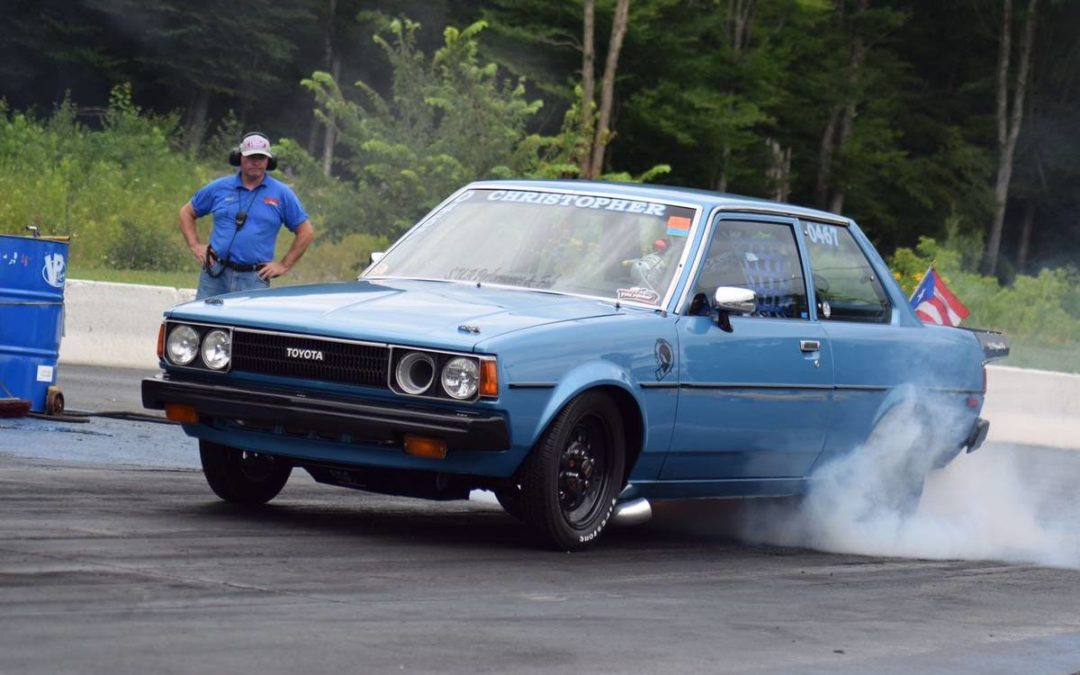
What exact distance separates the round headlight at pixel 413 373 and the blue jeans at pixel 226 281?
3.91 meters

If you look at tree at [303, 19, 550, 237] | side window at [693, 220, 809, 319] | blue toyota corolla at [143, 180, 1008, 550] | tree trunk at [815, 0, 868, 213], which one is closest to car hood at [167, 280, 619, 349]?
blue toyota corolla at [143, 180, 1008, 550]

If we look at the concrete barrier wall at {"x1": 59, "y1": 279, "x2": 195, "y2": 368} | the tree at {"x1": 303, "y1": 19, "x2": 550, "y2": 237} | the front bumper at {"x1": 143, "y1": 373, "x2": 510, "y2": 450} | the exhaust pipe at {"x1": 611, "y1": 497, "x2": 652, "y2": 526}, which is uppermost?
the tree at {"x1": 303, "y1": 19, "x2": 550, "y2": 237}

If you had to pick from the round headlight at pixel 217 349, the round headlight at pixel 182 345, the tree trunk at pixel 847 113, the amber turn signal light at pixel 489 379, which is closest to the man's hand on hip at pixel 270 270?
the round headlight at pixel 182 345

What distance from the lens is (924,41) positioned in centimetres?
6838

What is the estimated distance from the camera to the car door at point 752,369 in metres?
7.79

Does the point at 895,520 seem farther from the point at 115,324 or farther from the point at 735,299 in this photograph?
the point at 115,324

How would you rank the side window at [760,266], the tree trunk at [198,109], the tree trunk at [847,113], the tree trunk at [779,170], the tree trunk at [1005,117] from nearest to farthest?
the side window at [760,266], the tree trunk at [779,170], the tree trunk at [198,109], the tree trunk at [847,113], the tree trunk at [1005,117]

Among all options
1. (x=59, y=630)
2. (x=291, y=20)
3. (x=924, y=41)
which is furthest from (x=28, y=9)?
(x=59, y=630)

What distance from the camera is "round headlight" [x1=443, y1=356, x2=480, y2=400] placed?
6758mm

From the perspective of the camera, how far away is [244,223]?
10.7m

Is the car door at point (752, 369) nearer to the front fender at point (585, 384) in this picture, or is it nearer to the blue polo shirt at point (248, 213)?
the front fender at point (585, 384)

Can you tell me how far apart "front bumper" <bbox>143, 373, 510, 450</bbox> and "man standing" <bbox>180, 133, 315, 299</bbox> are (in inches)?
132

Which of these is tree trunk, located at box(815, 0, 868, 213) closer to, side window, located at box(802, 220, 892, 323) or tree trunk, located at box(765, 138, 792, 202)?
tree trunk, located at box(765, 138, 792, 202)

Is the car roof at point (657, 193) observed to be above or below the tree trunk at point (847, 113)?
below
